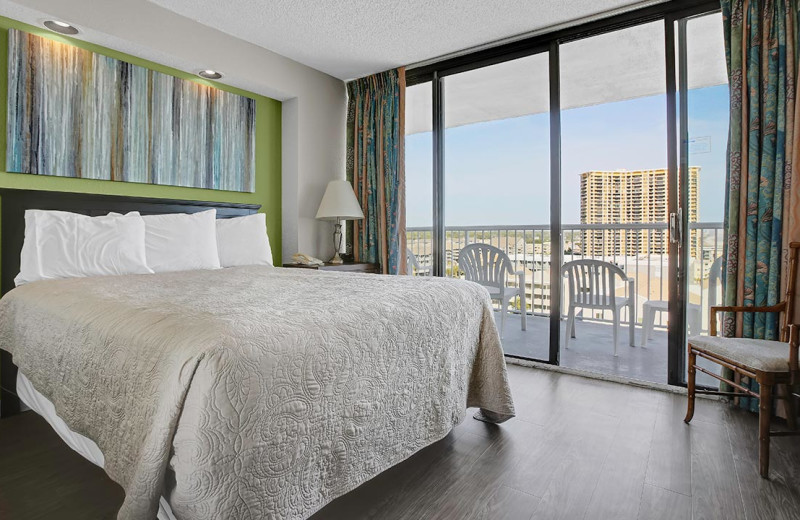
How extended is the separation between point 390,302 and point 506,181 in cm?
328

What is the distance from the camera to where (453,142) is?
385 cm

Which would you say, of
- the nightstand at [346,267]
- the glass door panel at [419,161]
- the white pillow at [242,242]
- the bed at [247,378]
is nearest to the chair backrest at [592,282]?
the glass door panel at [419,161]

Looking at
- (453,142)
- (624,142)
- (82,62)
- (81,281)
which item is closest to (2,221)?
(81,281)

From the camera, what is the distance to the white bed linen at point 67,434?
3.85 ft

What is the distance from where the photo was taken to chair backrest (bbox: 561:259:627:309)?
11.8ft

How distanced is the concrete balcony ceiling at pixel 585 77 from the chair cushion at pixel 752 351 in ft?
5.34

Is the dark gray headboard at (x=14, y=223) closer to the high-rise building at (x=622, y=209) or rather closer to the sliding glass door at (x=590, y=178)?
the sliding glass door at (x=590, y=178)

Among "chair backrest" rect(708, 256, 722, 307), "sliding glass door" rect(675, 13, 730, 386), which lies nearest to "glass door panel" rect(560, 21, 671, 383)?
"sliding glass door" rect(675, 13, 730, 386)

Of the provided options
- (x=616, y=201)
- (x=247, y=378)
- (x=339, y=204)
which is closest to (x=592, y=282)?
(x=616, y=201)

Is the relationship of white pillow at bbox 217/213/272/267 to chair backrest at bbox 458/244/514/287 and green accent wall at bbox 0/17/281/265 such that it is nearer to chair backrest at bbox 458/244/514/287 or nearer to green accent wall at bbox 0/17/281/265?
green accent wall at bbox 0/17/281/265

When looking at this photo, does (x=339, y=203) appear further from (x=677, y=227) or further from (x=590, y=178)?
(x=590, y=178)

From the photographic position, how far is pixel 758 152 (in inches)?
90.2

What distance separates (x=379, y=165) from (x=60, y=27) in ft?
7.73

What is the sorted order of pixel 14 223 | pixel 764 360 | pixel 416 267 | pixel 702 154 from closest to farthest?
pixel 764 360 < pixel 14 223 < pixel 702 154 < pixel 416 267
